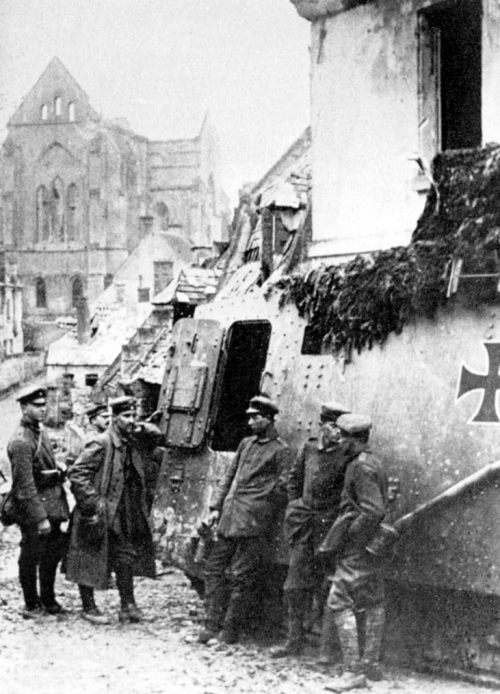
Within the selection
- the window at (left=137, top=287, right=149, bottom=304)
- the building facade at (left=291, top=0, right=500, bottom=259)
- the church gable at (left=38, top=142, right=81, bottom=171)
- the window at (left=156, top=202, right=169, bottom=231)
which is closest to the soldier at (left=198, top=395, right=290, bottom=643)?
the building facade at (left=291, top=0, right=500, bottom=259)

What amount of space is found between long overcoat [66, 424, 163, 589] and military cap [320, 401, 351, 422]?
6.93ft

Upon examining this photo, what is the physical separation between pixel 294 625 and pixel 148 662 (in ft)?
3.54

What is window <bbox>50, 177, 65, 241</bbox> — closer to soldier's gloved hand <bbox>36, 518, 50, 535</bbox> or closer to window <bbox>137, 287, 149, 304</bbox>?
window <bbox>137, 287, 149, 304</bbox>

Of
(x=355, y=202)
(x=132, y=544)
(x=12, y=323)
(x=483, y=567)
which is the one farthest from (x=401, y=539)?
(x=12, y=323)

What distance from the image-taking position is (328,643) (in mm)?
7141

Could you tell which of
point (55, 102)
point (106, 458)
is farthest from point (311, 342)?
point (55, 102)

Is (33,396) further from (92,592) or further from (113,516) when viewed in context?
(92,592)

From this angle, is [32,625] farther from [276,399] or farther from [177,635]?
[276,399]

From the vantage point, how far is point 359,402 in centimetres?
786

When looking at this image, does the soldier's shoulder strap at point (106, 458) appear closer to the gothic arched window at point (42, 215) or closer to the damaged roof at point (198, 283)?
the damaged roof at point (198, 283)

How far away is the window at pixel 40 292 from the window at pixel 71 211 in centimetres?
307

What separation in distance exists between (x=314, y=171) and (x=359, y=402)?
15.1 ft

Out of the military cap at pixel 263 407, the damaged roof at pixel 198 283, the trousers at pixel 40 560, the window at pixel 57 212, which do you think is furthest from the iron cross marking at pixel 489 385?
the window at pixel 57 212

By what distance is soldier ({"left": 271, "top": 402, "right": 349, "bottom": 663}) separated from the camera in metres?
7.43
